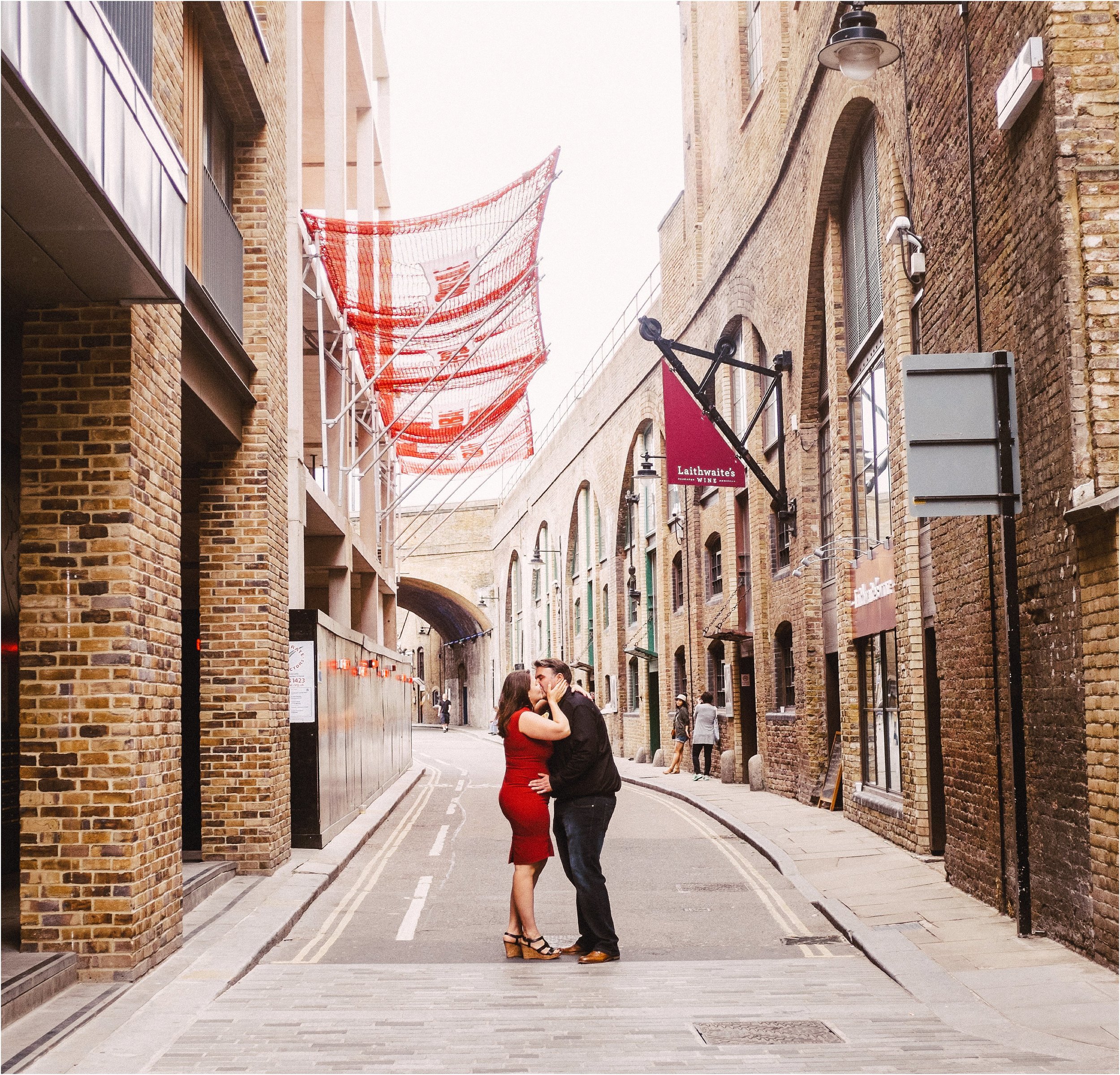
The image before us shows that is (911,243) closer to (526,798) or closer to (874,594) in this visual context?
(874,594)

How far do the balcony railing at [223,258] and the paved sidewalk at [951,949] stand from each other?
22.8 feet

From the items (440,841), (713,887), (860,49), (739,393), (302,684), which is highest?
(860,49)

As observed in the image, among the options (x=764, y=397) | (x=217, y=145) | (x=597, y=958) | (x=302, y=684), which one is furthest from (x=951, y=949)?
(x=764, y=397)

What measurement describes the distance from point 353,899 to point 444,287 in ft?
34.6

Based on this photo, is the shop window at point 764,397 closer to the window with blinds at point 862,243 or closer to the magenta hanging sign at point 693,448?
the magenta hanging sign at point 693,448

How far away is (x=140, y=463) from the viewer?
26.1ft

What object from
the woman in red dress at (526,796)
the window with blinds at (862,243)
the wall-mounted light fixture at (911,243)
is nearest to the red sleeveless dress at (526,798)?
the woman in red dress at (526,796)

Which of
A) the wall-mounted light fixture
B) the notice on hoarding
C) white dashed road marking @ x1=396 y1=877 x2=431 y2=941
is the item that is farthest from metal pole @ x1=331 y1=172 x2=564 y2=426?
white dashed road marking @ x1=396 y1=877 x2=431 y2=941

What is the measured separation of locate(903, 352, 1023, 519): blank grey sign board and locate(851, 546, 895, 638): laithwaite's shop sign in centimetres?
565

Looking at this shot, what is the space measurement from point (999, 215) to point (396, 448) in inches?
790

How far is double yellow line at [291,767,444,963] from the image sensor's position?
8867mm

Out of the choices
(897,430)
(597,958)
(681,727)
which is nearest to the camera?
(597,958)

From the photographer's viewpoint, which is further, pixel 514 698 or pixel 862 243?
pixel 862 243

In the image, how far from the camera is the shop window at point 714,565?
25.4 m
